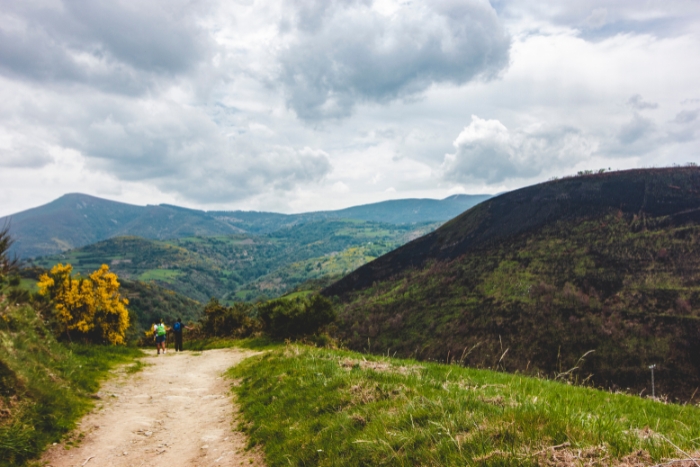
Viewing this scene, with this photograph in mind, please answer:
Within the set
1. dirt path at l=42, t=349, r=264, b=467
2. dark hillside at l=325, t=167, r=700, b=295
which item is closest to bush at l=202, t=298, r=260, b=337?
dirt path at l=42, t=349, r=264, b=467

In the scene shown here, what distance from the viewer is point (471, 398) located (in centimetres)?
648

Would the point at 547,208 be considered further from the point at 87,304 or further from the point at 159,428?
the point at 159,428

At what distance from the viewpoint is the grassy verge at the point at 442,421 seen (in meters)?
4.15

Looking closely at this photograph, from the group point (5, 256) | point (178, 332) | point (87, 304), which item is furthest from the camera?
→ point (178, 332)

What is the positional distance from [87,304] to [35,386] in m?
16.4

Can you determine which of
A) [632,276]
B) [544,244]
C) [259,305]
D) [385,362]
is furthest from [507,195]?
[385,362]

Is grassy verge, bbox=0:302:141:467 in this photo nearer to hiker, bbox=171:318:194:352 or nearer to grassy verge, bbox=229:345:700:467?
grassy verge, bbox=229:345:700:467

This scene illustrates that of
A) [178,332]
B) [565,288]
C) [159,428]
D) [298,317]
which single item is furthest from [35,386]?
[565,288]

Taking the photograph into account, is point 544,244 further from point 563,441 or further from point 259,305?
point 563,441

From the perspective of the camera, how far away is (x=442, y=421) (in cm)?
547

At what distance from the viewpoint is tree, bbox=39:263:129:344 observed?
22.3 meters

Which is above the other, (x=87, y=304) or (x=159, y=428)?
(x=87, y=304)

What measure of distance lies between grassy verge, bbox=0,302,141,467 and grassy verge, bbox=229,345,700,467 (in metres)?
4.39

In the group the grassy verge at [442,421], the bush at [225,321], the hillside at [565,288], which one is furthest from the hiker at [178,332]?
the hillside at [565,288]
